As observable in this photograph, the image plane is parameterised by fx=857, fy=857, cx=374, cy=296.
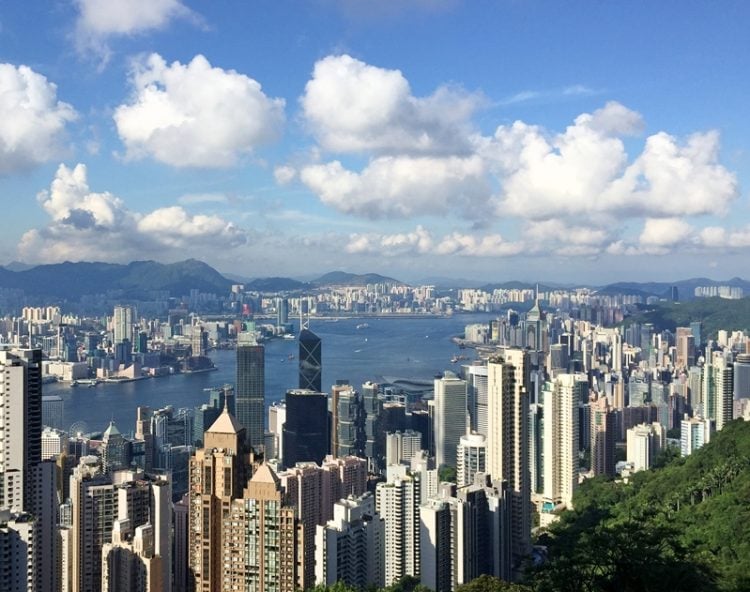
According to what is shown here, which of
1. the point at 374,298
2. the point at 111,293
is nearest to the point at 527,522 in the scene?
the point at 111,293

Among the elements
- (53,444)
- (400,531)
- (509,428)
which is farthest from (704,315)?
(400,531)

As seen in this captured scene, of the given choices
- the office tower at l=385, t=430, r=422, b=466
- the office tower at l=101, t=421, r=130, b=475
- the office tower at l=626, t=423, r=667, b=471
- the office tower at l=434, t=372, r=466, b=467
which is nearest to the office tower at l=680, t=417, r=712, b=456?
the office tower at l=626, t=423, r=667, b=471

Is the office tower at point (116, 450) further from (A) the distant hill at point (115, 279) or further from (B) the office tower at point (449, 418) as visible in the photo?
(A) the distant hill at point (115, 279)

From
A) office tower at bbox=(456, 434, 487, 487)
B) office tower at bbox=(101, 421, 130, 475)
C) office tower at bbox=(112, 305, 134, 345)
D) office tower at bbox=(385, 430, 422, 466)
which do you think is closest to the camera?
office tower at bbox=(456, 434, 487, 487)

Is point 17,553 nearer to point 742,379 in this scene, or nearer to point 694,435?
point 694,435

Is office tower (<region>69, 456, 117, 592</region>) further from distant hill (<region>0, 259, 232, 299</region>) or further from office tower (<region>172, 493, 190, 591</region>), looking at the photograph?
distant hill (<region>0, 259, 232, 299</region>)
